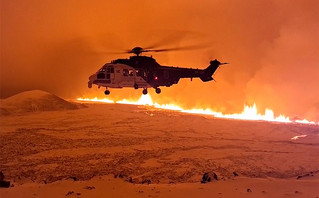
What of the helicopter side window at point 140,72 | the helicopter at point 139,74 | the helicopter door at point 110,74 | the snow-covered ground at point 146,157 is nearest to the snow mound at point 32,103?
the snow-covered ground at point 146,157

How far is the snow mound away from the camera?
38.7ft

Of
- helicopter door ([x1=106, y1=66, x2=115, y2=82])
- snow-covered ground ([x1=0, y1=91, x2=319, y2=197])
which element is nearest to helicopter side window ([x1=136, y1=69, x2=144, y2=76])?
helicopter door ([x1=106, y1=66, x2=115, y2=82])

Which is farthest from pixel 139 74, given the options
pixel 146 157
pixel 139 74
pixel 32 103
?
pixel 32 103

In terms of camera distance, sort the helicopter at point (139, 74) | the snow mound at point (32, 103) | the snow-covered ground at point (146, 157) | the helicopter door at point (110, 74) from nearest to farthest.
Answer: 1. the snow-covered ground at point (146, 157)
2. the helicopter at point (139, 74)
3. the helicopter door at point (110, 74)
4. the snow mound at point (32, 103)

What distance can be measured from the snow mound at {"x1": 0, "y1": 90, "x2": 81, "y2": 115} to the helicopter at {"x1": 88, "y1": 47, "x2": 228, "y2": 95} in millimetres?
3414

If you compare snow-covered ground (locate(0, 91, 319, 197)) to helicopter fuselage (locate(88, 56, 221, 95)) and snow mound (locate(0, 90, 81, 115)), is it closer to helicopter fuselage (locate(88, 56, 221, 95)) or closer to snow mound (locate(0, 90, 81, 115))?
snow mound (locate(0, 90, 81, 115))

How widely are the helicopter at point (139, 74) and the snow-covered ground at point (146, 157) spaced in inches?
62.3

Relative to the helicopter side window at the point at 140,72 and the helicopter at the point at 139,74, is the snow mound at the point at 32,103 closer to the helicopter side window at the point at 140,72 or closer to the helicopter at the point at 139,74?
the helicopter at the point at 139,74

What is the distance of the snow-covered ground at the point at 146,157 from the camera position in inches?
268

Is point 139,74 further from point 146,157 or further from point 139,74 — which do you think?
point 146,157

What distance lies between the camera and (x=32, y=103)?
12.3 m

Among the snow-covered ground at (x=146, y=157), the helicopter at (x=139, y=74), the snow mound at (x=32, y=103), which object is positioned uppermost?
the helicopter at (x=139, y=74)

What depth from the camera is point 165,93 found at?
20.3m

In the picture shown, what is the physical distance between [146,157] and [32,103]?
630cm
